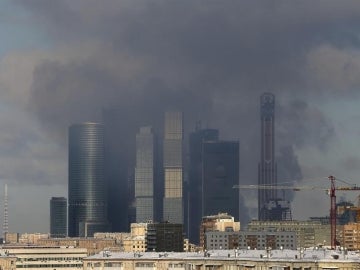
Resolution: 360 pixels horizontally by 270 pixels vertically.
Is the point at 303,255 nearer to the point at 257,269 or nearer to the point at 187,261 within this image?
the point at 257,269

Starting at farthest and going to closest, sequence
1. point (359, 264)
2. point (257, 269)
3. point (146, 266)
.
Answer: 1. point (146, 266)
2. point (257, 269)
3. point (359, 264)

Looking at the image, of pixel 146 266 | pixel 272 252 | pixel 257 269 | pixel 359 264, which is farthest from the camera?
pixel 146 266

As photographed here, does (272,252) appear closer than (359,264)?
No

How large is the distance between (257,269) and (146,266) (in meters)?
39.3

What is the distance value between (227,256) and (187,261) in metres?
5.96

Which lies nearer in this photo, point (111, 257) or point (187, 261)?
point (187, 261)

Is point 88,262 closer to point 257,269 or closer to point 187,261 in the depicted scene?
point 187,261

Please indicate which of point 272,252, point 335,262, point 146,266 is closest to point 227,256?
point 272,252

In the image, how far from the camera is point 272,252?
15788 cm

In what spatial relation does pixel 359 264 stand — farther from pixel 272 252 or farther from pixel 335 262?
pixel 272 252

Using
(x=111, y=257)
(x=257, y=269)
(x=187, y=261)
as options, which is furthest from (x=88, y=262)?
(x=257, y=269)

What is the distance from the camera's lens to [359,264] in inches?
5389

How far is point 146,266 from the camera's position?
18325 cm

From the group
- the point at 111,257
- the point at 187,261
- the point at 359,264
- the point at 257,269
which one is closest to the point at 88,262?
the point at 111,257
